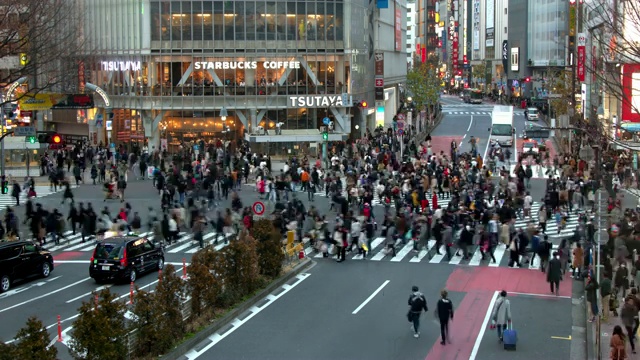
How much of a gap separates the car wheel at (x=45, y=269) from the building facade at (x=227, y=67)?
38.2 m

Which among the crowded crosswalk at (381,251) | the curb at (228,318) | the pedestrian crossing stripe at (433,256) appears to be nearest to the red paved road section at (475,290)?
the pedestrian crossing stripe at (433,256)

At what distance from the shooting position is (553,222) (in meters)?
37.2

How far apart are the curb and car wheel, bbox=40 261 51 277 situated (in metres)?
A: 7.37

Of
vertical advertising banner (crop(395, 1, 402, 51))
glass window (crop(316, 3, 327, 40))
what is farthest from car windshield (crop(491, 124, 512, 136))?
vertical advertising banner (crop(395, 1, 402, 51))

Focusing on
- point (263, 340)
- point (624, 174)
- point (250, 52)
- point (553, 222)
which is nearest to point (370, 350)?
point (263, 340)

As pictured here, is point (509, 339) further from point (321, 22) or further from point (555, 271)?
point (321, 22)

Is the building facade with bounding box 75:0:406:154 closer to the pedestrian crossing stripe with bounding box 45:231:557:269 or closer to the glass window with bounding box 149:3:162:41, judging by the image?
the glass window with bounding box 149:3:162:41

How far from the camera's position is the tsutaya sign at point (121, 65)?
6925 centimetres

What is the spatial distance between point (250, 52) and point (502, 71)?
102 m

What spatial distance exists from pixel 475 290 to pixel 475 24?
165 metres

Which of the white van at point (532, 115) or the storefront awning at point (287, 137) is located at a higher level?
the white van at point (532, 115)

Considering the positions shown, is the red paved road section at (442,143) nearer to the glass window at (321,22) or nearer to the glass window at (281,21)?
the glass window at (321,22)

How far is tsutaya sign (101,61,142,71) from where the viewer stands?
69250 mm

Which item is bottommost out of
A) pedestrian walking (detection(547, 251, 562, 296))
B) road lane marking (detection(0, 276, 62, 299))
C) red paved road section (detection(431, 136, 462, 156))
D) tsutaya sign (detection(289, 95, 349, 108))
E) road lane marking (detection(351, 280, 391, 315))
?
road lane marking (detection(351, 280, 391, 315))
